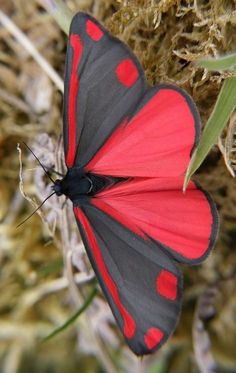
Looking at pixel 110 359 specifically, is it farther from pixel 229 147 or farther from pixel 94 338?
pixel 229 147

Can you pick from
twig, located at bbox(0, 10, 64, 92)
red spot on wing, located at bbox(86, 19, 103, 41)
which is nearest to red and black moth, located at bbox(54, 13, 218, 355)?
red spot on wing, located at bbox(86, 19, 103, 41)

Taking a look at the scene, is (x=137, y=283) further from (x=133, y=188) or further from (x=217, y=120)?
(x=217, y=120)

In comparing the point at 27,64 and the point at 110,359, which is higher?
the point at 27,64

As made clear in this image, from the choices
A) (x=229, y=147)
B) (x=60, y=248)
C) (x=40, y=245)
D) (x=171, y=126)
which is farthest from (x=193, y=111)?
(x=40, y=245)

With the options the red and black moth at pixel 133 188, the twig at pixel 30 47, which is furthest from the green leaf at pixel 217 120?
the twig at pixel 30 47

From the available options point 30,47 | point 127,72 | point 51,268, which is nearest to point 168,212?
point 127,72

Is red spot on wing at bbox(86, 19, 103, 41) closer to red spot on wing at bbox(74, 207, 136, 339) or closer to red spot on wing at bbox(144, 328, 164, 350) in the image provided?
red spot on wing at bbox(74, 207, 136, 339)

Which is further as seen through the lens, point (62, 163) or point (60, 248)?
point (60, 248)
